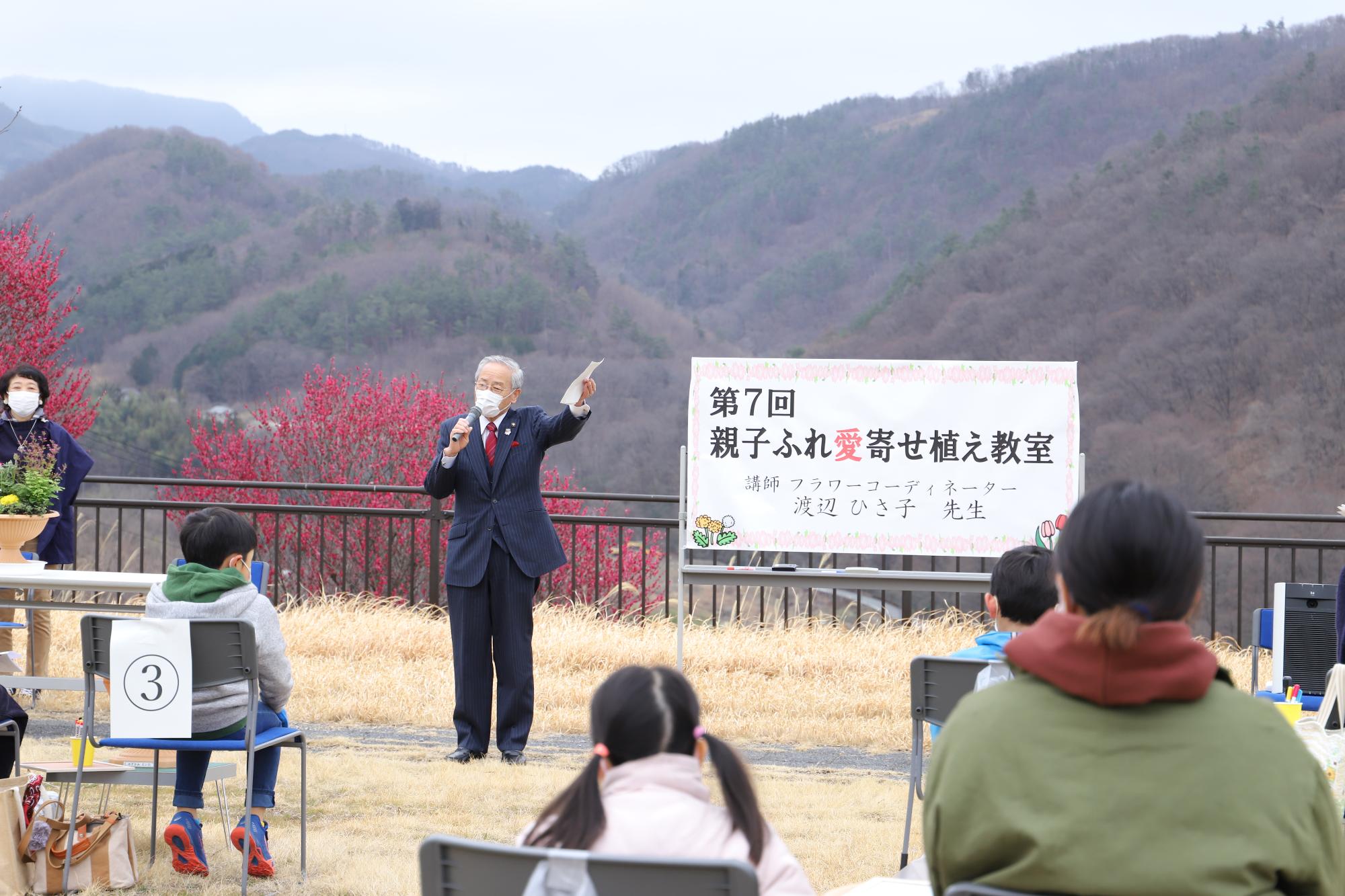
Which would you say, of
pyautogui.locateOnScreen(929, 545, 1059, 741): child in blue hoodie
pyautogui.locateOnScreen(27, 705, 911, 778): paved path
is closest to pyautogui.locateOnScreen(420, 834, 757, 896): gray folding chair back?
pyautogui.locateOnScreen(929, 545, 1059, 741): child in blue hoodie

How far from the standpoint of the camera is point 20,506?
539 cm

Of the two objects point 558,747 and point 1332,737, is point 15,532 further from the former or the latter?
point 1332,737

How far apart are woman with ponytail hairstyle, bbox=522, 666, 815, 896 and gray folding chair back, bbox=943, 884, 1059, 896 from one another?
11.4 inches

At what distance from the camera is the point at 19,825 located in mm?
3457

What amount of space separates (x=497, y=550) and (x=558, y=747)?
43.4 inches

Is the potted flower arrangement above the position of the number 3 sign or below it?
above

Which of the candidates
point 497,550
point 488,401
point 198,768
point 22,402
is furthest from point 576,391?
point 22,402

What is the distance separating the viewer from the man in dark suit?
5527mm

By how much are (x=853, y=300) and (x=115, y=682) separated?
41.1m

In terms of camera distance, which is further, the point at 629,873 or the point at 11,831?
the point at 11,831

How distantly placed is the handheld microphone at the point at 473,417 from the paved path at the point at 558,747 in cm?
152

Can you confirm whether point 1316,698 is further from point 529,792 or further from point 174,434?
point 174,434

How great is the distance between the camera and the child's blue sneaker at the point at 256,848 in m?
3.83

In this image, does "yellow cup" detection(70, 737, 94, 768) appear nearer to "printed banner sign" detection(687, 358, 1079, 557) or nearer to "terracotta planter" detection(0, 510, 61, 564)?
"terracotta planter" detection(0, 510, 61, 564)
